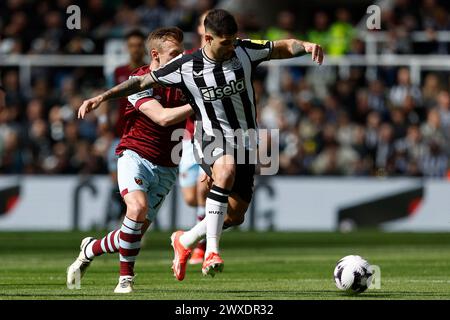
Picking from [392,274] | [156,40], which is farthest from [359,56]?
[156,40]

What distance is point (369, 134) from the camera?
2219 centimetres

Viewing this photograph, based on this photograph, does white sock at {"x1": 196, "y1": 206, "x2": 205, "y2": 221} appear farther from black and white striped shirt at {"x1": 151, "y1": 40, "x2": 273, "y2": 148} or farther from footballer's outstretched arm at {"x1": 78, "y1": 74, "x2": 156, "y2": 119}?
footballer's outstretched arm at {"x1": 78, "y1": 74, "x2": 156, "y2": 119}

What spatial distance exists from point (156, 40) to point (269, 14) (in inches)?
689

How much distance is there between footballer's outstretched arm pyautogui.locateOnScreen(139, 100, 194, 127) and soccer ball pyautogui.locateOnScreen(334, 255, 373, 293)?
185 cm

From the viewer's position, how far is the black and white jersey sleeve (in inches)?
397

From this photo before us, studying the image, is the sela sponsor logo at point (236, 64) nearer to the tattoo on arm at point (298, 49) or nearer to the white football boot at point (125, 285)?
the tattoo on arm at point (298, 49)

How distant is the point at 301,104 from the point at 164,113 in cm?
1302

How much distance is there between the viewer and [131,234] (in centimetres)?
995

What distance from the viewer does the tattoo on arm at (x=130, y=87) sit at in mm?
9711

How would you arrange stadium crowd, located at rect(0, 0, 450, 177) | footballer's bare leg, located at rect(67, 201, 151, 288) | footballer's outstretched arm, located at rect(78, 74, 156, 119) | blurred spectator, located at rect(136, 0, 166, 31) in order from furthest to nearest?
1. blurred spectator, located at rect(136, 0, 166, 31)
2. stadium crowd, located at rect(0, 0, 450, 177)
3. footballer's bare leg, located at rect(67, 201, 151, 288)
4. footballer's outstretched arm, located at rect(78, 74, 156, 119)

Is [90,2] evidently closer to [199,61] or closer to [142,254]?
[142,254]

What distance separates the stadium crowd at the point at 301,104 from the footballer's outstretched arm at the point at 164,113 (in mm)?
10662

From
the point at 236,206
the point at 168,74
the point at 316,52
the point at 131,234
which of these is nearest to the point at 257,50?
the point at 316,52

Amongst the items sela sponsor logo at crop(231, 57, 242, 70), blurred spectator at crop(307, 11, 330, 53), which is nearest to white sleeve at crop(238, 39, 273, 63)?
sela sponsor logo at crop(231, 57, 242, 70)
